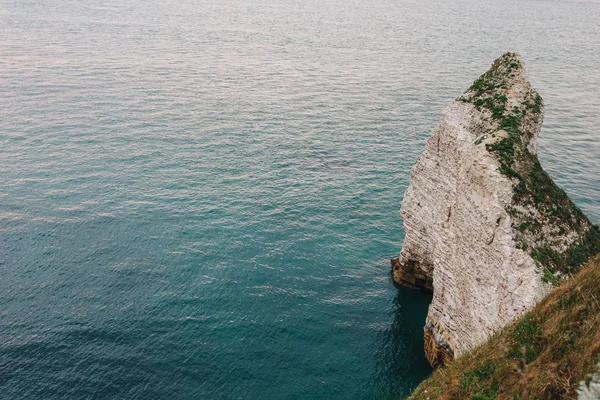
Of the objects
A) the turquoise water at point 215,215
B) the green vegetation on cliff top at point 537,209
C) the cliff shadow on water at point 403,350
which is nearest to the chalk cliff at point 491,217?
the green vegetation on cliff top at point 537,209

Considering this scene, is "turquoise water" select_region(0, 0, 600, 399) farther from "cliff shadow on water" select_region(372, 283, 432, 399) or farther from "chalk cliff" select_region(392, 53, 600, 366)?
"chalk cliff" select_region(392, 53, 600, 366)

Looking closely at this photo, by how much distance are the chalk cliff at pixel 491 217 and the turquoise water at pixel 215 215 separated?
8.90m

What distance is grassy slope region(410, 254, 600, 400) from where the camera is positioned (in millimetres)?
20469

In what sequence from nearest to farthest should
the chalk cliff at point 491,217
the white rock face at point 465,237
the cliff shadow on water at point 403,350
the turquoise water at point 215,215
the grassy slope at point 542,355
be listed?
the grassy slope at point 542,355 → the chalk cliff at point 491,217 → the white rock face at point 465,237 → the cliff shadow on water at point 403,350 → the turquoise water at point 215,215

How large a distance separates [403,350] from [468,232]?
1543cm

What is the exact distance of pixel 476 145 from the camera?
39688 mm

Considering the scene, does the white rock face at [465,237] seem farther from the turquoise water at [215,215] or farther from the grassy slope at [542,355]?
the grassy slope at [542,355]

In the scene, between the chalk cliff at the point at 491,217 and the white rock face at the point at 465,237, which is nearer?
the chalk cliff at the point at 491,217

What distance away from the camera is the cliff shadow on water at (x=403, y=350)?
4522 cm

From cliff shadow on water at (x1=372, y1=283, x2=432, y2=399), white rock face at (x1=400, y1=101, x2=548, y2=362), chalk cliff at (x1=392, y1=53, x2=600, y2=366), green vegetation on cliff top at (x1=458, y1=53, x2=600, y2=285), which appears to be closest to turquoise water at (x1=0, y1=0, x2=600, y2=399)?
cliff shadow on water at (x1=372, y1=283, x2=432, y2=399)

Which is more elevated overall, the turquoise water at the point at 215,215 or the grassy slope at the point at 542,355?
the grassy slope at the point at 542,355

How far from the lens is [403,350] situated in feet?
162

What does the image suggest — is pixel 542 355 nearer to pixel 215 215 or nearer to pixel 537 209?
pixel 537 209

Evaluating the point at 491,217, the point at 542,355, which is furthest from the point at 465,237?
the point at 542,355
